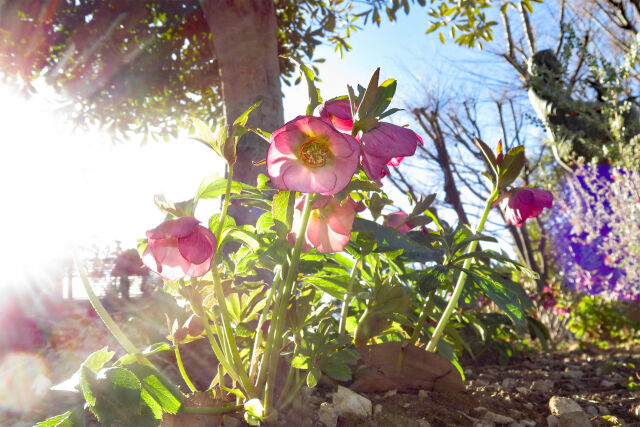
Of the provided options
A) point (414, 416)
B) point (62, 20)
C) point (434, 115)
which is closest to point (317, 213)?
point (414, 416)

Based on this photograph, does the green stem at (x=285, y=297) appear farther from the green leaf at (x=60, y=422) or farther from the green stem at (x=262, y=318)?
the green leaf at (x=60, y=422)

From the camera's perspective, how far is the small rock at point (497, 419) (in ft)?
3.96

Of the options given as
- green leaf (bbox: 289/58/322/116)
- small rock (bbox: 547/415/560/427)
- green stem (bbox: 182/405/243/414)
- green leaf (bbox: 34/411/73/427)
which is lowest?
small rock (bbox: 547/415/560/427)

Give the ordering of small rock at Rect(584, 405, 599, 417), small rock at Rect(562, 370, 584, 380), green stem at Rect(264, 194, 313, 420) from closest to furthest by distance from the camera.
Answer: green stem at Rect(264, 194, 313, 420) → small rock at Rect(584, 405, 599, 417) → small rock at Rect(562, 370, 584, 380)

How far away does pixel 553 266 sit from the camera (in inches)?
305

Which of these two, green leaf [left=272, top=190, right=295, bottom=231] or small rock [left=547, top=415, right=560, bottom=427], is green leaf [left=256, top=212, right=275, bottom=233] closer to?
green leaf [left=272, top=190, right=295, bottom=231]

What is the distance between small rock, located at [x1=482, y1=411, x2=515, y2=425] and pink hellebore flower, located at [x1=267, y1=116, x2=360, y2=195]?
840 millimetres

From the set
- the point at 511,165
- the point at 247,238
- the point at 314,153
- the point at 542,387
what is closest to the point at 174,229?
the point at 247,238

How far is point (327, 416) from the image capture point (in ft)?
3.61

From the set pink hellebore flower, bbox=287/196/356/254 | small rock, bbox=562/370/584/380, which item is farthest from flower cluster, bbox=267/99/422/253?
small rock, bbox=562/370/584/380

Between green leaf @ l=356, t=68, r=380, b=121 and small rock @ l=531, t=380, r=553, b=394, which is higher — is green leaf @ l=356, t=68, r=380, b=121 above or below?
above

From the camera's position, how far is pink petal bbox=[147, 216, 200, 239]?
76 cm

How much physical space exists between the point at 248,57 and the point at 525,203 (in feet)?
6.41

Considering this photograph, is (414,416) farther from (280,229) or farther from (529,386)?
(529,386)
